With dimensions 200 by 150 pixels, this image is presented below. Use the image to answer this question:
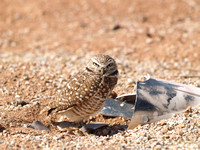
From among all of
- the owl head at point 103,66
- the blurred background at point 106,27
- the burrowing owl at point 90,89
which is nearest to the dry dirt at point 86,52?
the blurred background at point 106,27

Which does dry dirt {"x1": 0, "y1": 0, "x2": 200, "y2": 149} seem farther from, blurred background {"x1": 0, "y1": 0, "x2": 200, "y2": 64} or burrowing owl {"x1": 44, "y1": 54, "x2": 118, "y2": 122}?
burrowing owl {"x1": 44, "y1": 54, "x2": 118, "y2": 122}

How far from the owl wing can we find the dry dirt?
416mm

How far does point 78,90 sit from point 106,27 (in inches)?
Answer: 256

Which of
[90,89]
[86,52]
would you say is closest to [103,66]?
[90,89]

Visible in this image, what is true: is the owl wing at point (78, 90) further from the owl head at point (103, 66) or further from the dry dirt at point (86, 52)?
the dry dirt at point (86, 52)

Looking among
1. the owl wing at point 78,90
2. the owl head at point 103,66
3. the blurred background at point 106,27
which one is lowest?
the owl wing at point 78,90

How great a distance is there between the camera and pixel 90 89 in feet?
15.8

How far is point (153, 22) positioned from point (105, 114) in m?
6.57

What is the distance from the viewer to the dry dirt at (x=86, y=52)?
14.5ft

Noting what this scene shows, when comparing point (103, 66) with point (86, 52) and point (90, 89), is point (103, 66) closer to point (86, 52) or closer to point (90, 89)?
point (90, 89)

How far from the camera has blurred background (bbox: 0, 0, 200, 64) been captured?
919cm

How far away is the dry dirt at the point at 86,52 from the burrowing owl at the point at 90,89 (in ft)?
1.24

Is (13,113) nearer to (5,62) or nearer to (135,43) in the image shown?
(5,62)

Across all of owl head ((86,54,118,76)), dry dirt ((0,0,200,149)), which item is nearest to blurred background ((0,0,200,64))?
dry dirt ((0,0,200,149))
